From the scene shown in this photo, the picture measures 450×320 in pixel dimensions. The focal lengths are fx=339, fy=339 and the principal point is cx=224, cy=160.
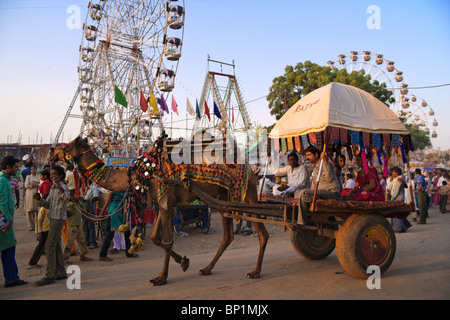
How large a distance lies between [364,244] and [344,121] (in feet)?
5.89

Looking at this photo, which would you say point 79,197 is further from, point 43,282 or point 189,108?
point 189,108

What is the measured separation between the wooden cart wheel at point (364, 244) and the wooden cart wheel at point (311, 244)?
131 cm

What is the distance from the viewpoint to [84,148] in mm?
5125

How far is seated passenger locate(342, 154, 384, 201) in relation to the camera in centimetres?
549

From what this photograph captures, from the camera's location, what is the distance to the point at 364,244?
4840mm

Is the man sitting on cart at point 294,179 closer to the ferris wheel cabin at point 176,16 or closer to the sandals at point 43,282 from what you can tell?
the sandals at point 43,282

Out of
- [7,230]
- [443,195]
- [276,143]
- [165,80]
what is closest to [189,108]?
[165,80]

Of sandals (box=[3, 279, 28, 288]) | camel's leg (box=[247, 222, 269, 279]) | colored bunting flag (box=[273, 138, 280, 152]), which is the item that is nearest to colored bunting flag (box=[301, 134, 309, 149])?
colored bunting flag (box=[273, 138, 280, 152])

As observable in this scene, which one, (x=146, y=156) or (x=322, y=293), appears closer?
(x=322, y=293)

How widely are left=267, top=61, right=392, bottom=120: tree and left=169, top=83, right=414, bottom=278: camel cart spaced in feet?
55.9

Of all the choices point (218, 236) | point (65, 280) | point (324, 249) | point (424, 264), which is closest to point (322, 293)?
point (324, 249)

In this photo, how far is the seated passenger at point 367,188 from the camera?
5488 mm
